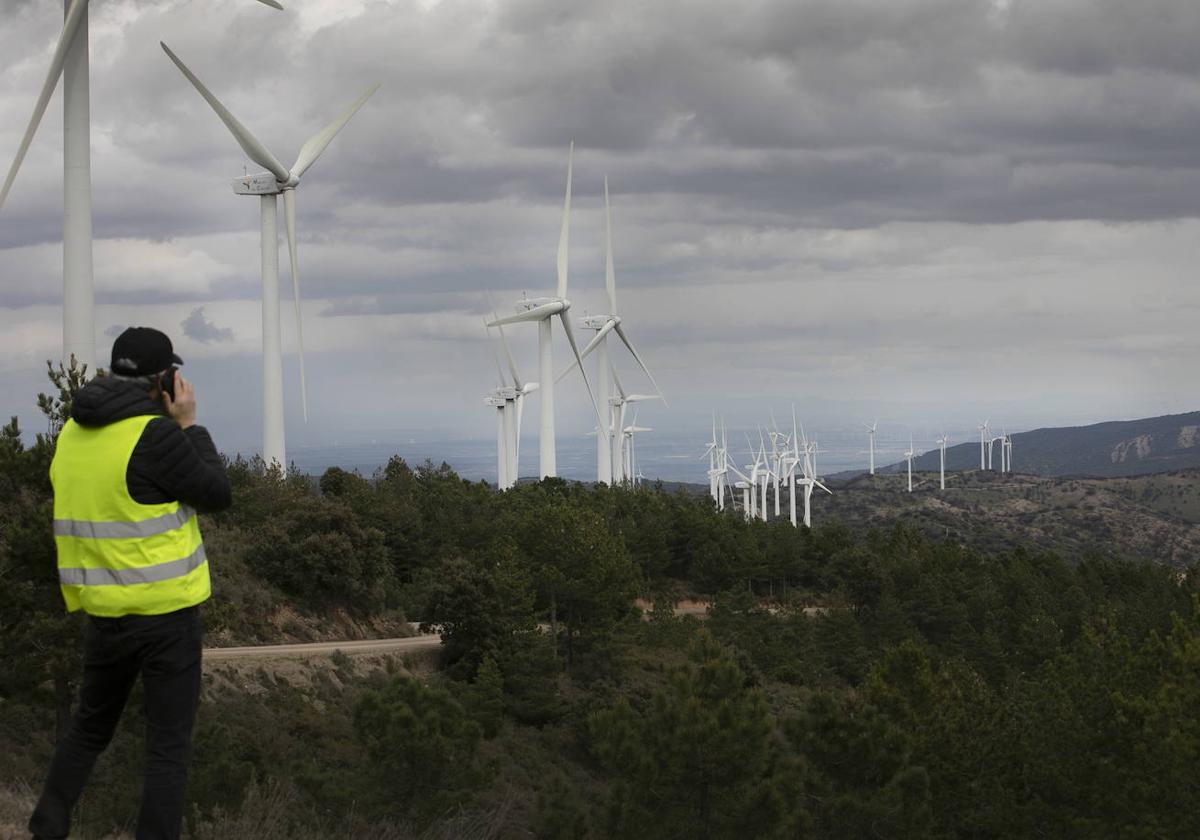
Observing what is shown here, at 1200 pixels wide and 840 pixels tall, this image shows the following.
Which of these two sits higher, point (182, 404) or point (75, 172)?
point (75, 172)

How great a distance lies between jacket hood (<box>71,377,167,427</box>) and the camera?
878cm

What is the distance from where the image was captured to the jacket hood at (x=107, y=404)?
8.78 meters

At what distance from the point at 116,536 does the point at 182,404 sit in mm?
1060

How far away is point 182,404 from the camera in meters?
9.27

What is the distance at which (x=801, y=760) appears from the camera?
40969mm

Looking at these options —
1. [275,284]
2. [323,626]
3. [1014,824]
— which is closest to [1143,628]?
[1014,824]

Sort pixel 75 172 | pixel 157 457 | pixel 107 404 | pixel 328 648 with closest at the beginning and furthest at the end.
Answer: pixel 157 457
pixel 107 404
pixel 75 172
pixel 328 648

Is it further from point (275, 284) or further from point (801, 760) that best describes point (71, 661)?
point (275, 284)

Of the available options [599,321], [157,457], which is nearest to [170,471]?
[157,457]

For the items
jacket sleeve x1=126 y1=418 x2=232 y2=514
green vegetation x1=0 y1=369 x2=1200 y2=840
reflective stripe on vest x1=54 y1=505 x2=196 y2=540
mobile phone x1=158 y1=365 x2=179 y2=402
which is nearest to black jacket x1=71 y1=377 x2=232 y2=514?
jacket sleeve x1=126 y1=418 x2=232 y2=514

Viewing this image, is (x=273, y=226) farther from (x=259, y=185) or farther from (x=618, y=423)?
(x=618, y=423)

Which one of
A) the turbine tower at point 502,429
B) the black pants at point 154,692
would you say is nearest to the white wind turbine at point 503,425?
the turbine tower at point 502,429

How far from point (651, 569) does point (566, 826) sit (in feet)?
211

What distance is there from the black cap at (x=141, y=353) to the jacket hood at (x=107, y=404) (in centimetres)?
22
